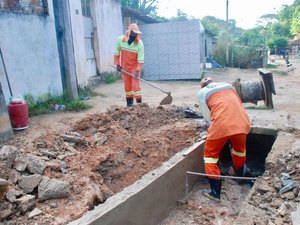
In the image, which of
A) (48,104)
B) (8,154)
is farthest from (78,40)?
(8,154)

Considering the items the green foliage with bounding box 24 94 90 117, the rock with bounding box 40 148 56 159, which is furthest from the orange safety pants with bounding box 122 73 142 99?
the rock with bounding box 40 148 56 159

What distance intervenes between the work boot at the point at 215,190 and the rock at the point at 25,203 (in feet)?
7.94

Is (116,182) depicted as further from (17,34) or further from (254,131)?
(17,34)

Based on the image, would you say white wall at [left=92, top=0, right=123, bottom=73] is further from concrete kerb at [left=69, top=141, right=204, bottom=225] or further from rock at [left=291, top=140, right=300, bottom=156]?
rock at [left=291, top=140, right=300, bottom=156]

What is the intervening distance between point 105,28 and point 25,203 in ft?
31.7

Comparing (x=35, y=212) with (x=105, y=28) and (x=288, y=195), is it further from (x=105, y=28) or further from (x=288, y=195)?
(x=105, y=28)

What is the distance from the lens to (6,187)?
2775 millimetres

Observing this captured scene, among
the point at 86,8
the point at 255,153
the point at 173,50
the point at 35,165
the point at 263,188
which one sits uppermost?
the point at 86,8

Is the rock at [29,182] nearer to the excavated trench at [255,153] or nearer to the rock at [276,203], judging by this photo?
the rock at [276,203]

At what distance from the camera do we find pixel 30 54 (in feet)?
21.8

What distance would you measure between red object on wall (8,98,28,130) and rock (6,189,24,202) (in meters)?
2.37

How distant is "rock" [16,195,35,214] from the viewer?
9.10ft

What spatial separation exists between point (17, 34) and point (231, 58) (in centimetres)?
1489

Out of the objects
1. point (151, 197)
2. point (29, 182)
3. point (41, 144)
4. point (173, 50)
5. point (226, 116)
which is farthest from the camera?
point (173, 50)
